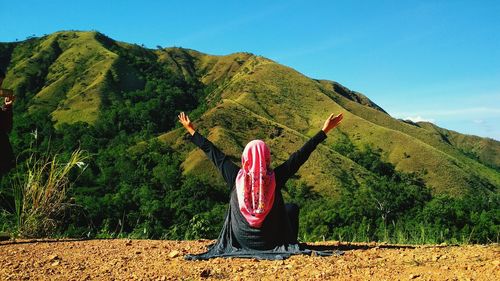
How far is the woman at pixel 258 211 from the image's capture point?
4594mm

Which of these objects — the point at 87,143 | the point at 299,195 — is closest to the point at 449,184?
the point at 299,195

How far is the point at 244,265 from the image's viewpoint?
13.7ft

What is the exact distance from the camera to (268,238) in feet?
15.3

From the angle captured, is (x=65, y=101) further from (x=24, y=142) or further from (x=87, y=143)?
(x=24, y=142)

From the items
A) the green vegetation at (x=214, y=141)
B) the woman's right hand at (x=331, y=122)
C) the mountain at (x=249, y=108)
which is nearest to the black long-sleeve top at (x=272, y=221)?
the woman's right hand at (x=331, y=122)

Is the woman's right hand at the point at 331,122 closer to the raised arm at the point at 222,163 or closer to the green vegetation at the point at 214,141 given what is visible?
the raised arm at the point at 222,163

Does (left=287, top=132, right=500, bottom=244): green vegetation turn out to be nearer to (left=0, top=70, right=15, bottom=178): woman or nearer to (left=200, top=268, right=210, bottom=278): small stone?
(left=0, top=70, right=15, bottom=178): woman

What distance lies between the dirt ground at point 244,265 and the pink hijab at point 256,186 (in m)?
0.46

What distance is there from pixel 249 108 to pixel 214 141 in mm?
23240

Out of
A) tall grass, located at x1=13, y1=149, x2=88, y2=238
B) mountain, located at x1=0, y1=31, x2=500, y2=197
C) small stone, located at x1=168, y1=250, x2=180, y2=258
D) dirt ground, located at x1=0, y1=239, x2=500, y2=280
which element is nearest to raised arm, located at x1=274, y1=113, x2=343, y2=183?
dirt ground, located at x1=0, y1=239, x2=500, y2=280

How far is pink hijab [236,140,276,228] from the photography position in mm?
4586

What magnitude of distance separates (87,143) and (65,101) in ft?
80.9

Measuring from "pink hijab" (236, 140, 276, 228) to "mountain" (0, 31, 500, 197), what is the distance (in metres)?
60.6

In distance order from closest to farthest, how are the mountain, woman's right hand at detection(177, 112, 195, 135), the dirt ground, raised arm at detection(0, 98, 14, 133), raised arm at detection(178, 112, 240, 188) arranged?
1. the dirt ground
2. raised arm at detection(178, 112, 240, 188)
3. woman's right hand at detection(177, 112, 195, 135)
4. raised arm at detection(0, 98, 14, 133)
5. the mountain
